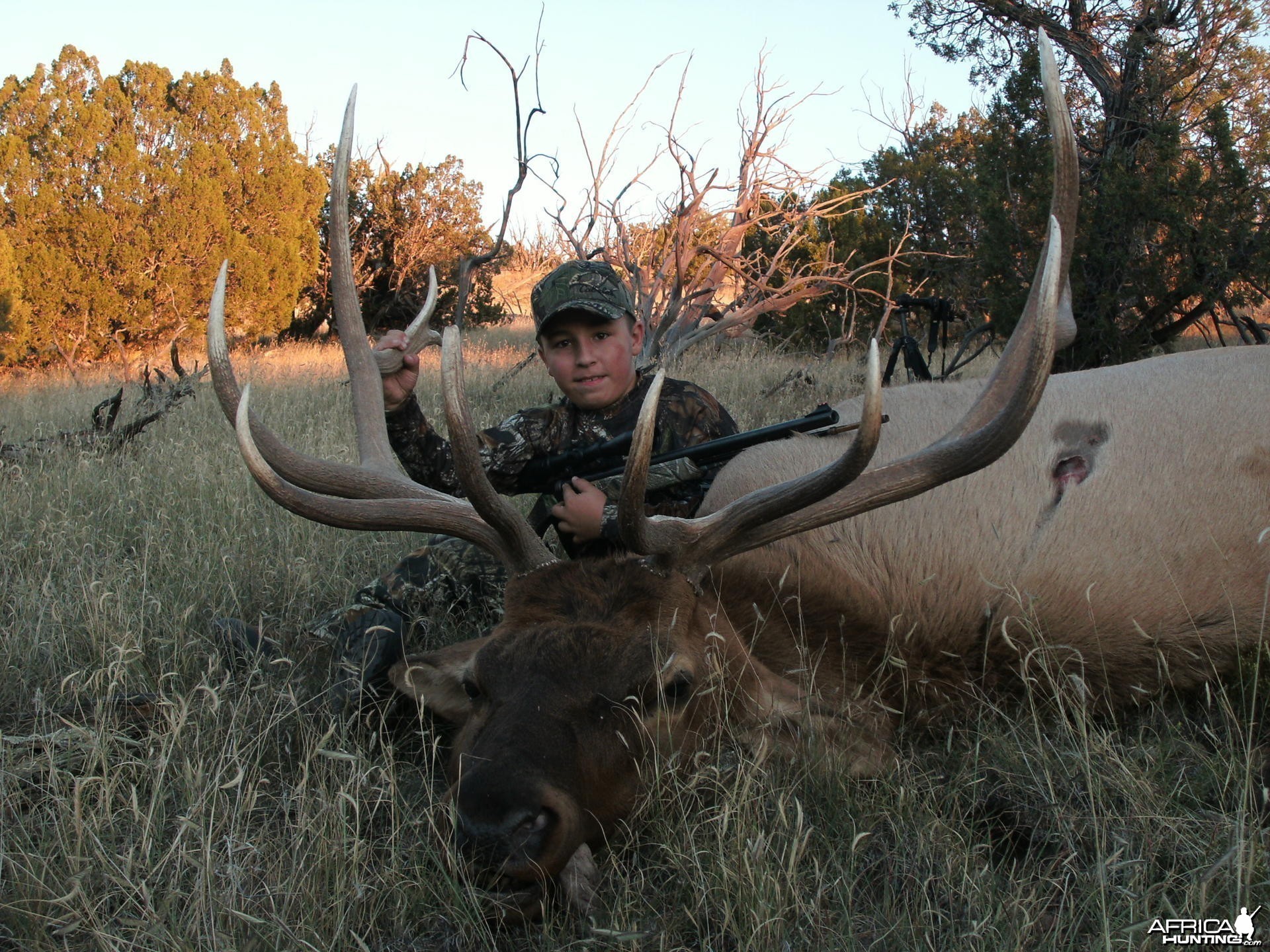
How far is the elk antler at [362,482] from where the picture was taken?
93.2 inches

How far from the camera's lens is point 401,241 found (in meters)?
18.0

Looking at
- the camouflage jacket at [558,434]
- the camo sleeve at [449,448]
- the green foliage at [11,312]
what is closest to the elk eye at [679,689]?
the camouflage jacket at [558,434]

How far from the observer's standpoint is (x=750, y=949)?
5.31 feet

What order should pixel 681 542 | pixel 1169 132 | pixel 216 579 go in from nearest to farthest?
pixel 681 542 < pixel 216 579 < pixel 1169 132

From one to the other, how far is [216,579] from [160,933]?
2218mm

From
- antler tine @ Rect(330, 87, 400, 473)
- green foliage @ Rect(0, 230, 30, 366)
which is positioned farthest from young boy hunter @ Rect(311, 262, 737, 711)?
green foliage @ Rect(0, 230, 30, 366)

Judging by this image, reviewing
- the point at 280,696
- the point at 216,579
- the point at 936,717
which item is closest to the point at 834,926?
the point at 936,717

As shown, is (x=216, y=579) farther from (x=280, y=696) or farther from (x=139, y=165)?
(x=139, y=165)

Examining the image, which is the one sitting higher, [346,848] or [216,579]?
[216,579]

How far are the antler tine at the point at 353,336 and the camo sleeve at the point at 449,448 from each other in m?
0.28

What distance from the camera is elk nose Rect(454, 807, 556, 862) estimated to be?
1.76 metres

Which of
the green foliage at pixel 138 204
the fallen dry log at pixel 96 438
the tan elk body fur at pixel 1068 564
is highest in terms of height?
the green foliage at pixel 138 204

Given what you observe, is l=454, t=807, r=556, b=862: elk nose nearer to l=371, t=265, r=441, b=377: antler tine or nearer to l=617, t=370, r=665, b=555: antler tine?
l=617, t=370, r=665, b=555: antler tine

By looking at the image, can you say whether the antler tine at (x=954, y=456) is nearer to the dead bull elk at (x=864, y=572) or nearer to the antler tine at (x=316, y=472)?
the dead bull elk at (x=864, y=572)
